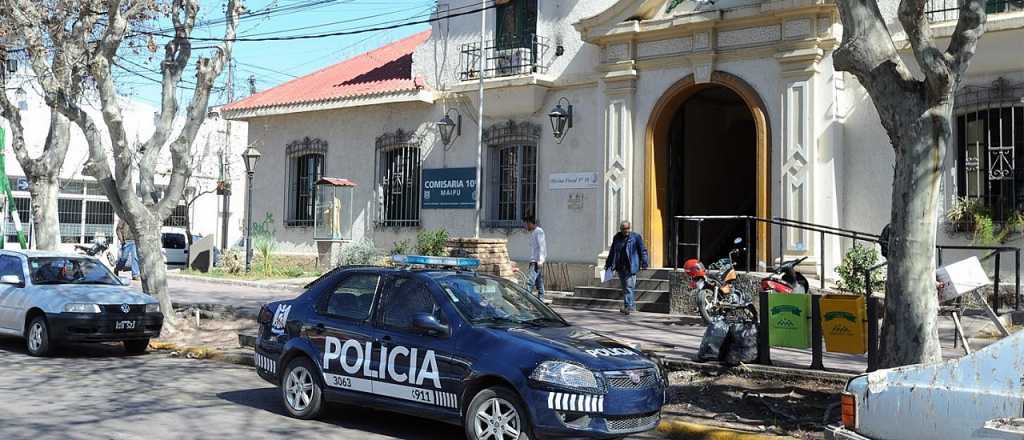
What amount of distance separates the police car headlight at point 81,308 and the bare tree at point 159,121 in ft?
8.15

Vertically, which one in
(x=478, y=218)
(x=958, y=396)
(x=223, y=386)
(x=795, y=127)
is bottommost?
(x=223, y=386)

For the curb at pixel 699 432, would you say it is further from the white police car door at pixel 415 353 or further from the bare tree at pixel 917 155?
the white police car door at pixel 415 353

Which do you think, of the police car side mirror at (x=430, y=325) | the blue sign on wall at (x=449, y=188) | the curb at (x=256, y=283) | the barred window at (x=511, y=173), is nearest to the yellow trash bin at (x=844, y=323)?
the police car side mirror at (x=430, y=325)

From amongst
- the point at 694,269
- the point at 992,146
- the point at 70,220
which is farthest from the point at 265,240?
the point at 992,146

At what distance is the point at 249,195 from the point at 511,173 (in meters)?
8.37

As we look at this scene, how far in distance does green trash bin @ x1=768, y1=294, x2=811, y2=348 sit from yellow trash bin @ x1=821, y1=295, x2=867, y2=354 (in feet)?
0.62

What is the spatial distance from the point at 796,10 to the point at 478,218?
327 inches

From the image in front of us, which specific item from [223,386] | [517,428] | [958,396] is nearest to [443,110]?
[223,386]

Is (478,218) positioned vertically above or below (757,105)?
below

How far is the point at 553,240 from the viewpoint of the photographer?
65.7 feet

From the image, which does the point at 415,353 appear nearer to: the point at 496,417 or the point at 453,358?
the point at 453,358

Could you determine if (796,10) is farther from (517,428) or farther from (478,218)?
(517,428)

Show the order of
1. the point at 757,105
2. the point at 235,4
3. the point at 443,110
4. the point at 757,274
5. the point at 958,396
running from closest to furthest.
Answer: the point at 958,396, the point at 235,4, the point at 757,274, the point at 757,105, the point at 443,110

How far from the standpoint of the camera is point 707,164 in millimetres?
20906
